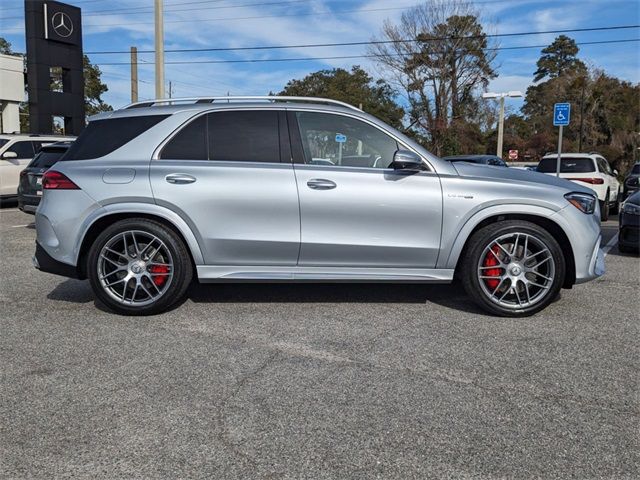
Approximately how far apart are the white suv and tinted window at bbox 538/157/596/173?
41.1 ft

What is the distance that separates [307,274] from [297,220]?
47 centimetres

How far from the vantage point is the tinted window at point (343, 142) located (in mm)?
4922

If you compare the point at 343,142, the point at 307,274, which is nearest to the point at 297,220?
the point at 307,274

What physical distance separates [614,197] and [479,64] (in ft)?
91.5

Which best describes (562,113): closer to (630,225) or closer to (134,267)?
(630,225)

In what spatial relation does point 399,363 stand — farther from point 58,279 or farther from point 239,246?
point 58,279

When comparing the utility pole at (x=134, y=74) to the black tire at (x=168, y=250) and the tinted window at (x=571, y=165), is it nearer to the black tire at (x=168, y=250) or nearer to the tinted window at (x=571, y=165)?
the tinted window at (x=571, y=165)

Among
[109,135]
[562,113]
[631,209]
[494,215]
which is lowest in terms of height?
[631,209]

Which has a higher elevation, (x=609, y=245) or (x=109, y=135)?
(x=109, y=135)

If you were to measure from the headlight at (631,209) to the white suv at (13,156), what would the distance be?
1259 centimetres

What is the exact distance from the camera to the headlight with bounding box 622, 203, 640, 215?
316 inches

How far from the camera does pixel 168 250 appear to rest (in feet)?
15.7

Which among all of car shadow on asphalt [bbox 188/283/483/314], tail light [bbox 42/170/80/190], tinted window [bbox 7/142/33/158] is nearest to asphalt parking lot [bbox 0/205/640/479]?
car shadow on asphalt [bbox 188/283/483/314]

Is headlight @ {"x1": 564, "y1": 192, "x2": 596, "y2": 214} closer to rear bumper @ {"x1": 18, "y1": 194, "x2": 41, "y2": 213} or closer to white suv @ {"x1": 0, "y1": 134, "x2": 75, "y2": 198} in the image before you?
rear bumper @ {"x1": 18, "y1": 194, "x2": 41, "y2": 213}
